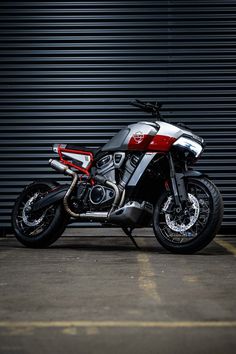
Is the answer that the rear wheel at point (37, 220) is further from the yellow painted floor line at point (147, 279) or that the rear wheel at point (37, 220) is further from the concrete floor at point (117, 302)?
the yellow painted floor line at point (147, 279)

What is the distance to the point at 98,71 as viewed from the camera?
888cm

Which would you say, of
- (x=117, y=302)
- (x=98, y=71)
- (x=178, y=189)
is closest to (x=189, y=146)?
(x=178, y=189)

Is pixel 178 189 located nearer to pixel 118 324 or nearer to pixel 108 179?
pixel 108 179

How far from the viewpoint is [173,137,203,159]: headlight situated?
6.76 meters

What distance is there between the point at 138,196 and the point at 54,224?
0.88 metres

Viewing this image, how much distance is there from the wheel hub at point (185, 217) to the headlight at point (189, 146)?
1.34 feet

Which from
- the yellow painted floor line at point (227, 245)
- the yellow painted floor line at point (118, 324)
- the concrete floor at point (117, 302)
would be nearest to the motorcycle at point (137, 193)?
the concrete floor at point (117, 302)

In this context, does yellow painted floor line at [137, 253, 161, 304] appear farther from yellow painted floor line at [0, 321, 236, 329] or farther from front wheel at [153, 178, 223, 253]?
yellow painted floor line at [0, 321, 236, 329]

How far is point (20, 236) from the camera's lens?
7.29 m

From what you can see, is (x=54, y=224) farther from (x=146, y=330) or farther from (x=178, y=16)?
(x=146, y=330)

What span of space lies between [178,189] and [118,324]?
129 inches

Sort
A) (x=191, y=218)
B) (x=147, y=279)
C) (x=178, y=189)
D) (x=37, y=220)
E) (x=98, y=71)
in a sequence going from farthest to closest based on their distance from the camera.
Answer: (x=98, y=71) → (x=37, y=220) → (x=178, y=189) → (x=191, y=218) → (x=147, y=279)

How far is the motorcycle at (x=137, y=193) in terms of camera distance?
660 cm

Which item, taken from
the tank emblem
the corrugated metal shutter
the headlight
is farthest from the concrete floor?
the corrugated metal shutter
